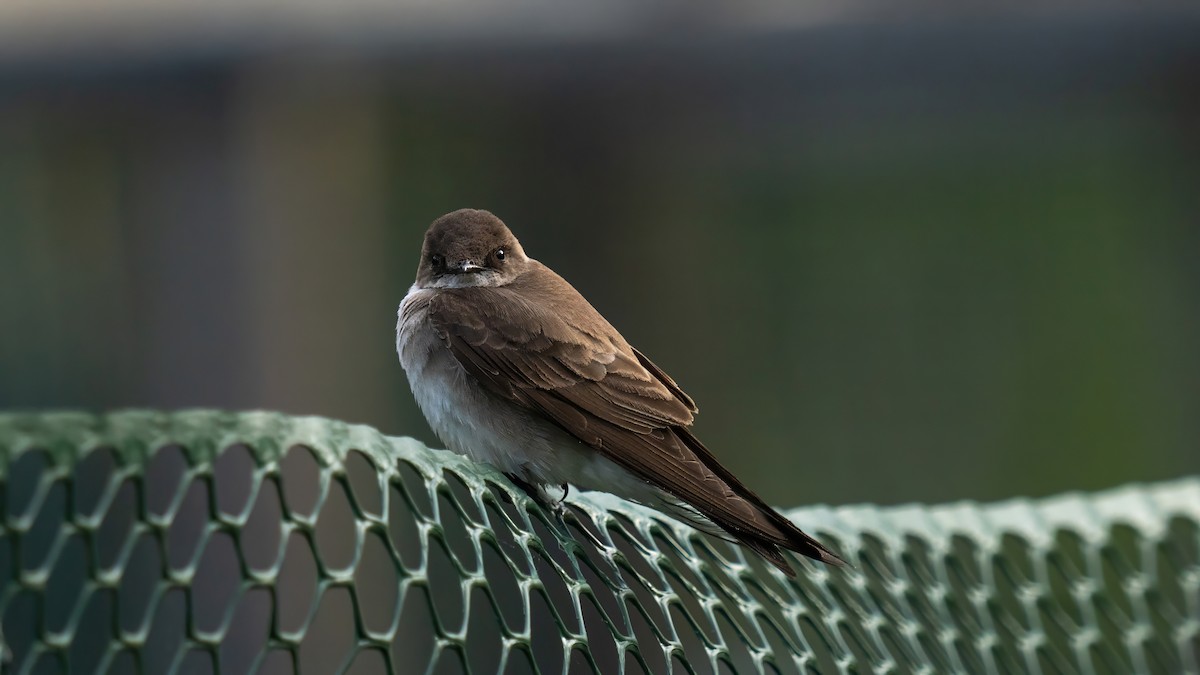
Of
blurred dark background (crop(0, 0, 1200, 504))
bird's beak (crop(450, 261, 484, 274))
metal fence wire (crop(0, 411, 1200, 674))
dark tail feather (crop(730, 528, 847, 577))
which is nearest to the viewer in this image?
metal fence wire (crop(0, 411, 1200, 674))

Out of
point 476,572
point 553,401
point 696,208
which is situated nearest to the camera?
point 476,572

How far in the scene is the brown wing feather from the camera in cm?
329

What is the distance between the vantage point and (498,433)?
3.53 m

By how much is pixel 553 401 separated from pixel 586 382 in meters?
0.10

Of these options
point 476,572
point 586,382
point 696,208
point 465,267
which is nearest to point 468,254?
point 465,267

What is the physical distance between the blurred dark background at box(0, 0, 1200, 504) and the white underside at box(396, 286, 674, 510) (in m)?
2.55

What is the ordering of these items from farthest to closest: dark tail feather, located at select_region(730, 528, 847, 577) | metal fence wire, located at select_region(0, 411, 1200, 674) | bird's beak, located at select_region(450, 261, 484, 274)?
bird's beak, located at select_region(450, 261, 484, 274) < dark tail feather, located at select_region(730, 528, 847, 577) < metal fence wire, located at select_region(0, 411, 1200, 674)

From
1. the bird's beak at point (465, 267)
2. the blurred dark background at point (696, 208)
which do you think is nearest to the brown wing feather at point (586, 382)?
the bird's beak at point (465, 267)

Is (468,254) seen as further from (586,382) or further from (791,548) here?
(791,548)

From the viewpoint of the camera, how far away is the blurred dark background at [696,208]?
20.3ft

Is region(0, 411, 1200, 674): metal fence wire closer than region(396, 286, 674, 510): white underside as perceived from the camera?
Yes

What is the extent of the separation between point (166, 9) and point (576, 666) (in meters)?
4.24

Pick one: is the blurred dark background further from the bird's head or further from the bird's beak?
the bird's beak

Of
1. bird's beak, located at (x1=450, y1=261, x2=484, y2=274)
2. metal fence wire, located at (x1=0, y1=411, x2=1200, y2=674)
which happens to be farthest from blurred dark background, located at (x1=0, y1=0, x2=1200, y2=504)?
bird's beak, located at (x1=450, y1=261, x2=484, y2=274)
